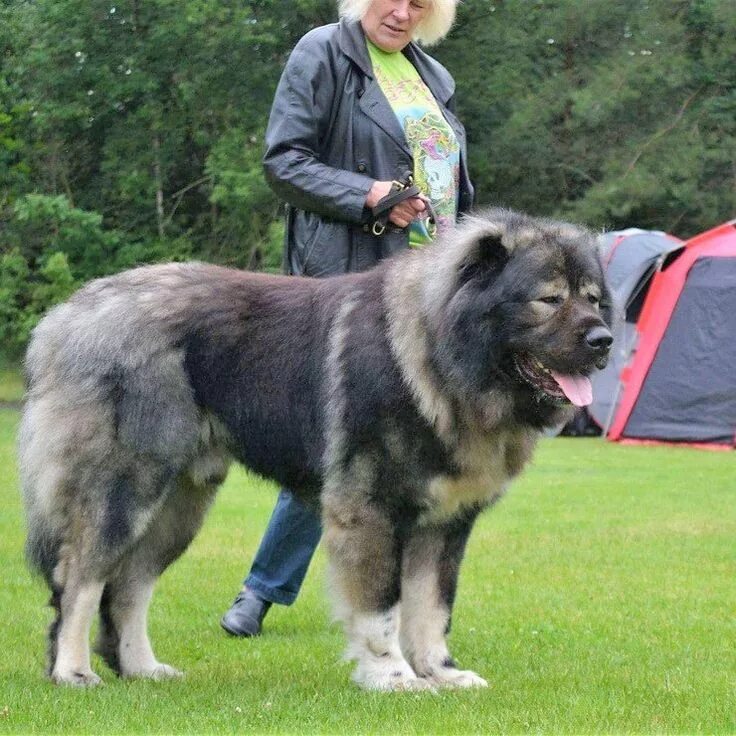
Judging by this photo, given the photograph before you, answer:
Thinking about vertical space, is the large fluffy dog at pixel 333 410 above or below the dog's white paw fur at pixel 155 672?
above

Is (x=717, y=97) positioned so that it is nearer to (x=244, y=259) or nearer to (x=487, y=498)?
(x=244, y=259)

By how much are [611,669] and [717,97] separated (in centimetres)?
2304

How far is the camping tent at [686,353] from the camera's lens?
47.8ft

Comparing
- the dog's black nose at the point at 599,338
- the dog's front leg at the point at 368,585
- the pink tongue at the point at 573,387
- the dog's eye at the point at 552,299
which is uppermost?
the dog's eye at the point at 552,299

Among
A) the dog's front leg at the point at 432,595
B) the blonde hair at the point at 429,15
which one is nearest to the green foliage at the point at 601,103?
the blonde hair at the point at 429,15

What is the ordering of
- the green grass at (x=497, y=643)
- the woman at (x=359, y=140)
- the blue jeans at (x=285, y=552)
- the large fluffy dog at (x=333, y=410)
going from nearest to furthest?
the green grass at (x=497, y=643), the large fluffy dog at (x=333, y=410), the woman at (x=359, y=140), the blue jeans at (x=285, y=552)

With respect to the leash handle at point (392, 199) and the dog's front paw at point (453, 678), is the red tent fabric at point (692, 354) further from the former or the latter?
the dog's front paw at point (453, 678)

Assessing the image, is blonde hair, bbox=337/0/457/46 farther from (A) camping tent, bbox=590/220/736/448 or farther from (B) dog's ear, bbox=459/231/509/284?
(A) camping tent, bbox=590/220/736/448

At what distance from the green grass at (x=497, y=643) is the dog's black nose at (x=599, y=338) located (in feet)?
3.85

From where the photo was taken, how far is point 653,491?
10.9 m

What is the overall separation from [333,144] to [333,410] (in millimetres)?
1212

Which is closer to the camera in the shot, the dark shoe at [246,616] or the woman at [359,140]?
the woman at [359,140]

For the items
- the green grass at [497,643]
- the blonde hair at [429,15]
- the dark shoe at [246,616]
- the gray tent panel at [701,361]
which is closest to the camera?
the green grass at [497,643]

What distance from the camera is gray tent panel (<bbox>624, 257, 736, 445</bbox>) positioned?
47.6 ft
